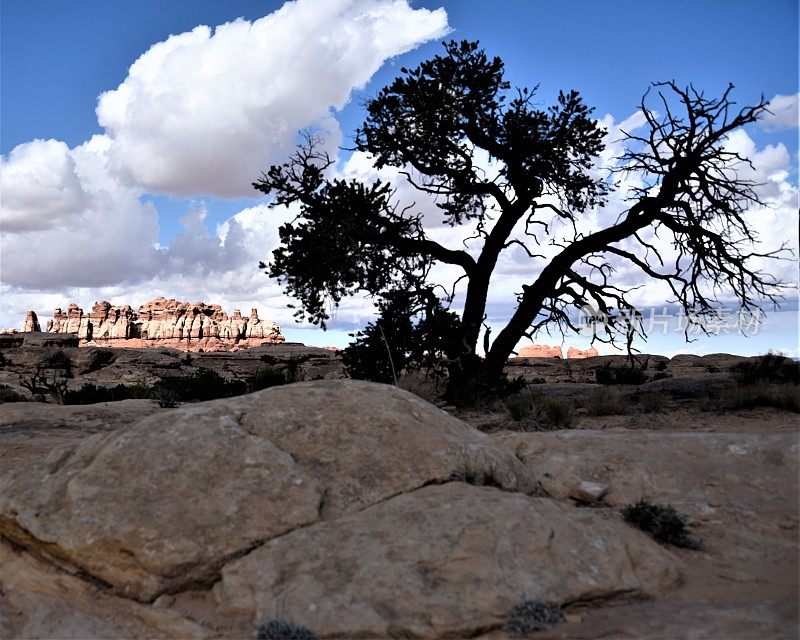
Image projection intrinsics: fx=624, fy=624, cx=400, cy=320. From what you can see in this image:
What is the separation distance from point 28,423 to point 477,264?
954 cm

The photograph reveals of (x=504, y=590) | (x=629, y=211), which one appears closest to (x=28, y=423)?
(x=504, y=590)

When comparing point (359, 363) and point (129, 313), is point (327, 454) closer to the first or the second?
point (359, 363)

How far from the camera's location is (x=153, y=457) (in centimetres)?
533

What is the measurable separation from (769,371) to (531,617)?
12762 mm

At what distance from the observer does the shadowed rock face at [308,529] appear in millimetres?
4066

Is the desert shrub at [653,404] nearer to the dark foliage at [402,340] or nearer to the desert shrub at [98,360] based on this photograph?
the dark foliage at [402,340]

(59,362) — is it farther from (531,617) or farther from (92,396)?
(531,617)

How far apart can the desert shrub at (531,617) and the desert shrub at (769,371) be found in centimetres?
1118

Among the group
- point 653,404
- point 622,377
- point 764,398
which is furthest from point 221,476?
point 622,377

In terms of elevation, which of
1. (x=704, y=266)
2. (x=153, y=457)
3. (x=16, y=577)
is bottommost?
(x=16, y=577)

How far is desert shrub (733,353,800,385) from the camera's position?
1365cm

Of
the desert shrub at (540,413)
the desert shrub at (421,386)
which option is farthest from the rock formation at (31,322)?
the desert shrub at (540,413)

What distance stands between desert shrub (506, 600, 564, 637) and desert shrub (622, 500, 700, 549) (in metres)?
1.62

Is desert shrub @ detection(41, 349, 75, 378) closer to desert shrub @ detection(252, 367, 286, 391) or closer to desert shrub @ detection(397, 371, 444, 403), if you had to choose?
desert shrub @ detection(252, 367, 286, 391)
